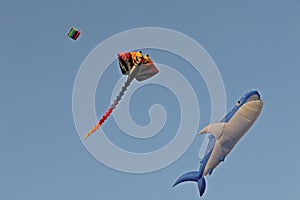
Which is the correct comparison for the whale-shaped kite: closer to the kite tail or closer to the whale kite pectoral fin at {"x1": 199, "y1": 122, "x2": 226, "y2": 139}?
the whale kite pectoral fin at {"x1": 199, "y1": 122, "x2": 226, "y2": 139}

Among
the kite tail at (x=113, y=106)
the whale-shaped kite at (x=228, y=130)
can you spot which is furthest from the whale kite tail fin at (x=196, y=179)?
Answer: the kite tail at (x=113, y=106)

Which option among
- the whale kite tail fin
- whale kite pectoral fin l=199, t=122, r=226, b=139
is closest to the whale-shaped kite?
whale kite pectoral fin l=199, t=122, r=226, b=139

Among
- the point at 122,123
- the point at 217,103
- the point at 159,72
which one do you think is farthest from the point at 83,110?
the point at 217,103

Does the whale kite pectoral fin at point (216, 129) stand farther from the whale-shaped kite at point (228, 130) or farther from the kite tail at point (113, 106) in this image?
the kite tail at point (113, 106)

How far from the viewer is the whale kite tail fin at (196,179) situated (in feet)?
205

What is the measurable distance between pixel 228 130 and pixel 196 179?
8.61 metres

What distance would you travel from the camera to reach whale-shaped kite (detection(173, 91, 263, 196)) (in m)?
57.1

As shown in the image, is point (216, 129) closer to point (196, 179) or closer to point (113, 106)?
point (196, 179)

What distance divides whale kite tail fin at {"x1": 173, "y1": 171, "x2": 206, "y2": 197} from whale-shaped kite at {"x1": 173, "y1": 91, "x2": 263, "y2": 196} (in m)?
1.10

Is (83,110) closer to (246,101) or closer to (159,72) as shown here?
(159,72)

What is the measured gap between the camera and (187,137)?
2053 inches

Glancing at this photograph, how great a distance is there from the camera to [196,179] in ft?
207

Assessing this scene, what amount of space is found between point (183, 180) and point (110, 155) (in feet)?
55.3

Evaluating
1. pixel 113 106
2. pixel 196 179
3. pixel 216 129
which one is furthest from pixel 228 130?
pixel 113 106
